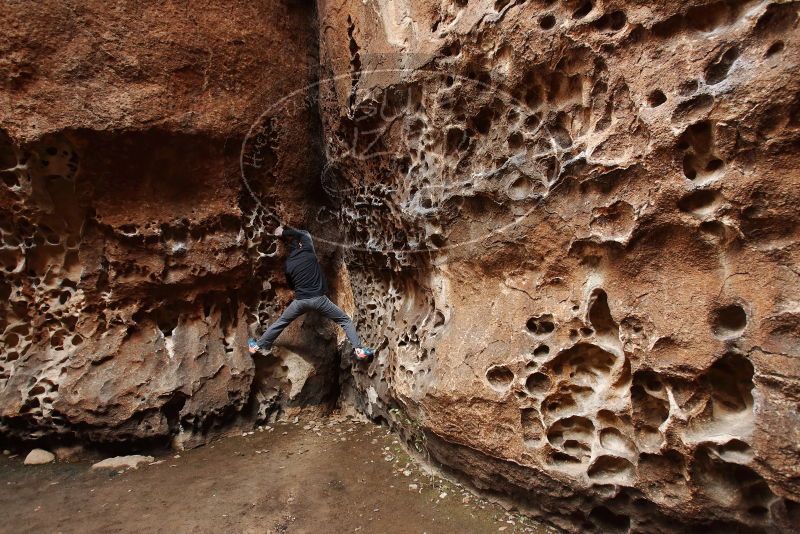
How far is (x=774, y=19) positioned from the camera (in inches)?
68.8

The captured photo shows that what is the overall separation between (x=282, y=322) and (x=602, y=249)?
241 centimetres

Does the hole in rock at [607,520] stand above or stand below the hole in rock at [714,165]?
below

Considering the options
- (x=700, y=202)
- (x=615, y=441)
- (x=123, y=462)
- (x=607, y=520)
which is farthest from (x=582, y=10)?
(x=123, y=462)

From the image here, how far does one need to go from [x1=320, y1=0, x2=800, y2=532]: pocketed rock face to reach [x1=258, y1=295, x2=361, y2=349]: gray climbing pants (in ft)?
2.28

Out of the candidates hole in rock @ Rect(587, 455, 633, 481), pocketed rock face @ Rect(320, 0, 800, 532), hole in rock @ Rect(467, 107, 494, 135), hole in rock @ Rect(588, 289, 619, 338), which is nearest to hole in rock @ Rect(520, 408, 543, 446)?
pocketed rock face @ Rect(320, 0, 800, 532)

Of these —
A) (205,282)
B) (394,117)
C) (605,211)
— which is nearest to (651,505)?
(605,211)

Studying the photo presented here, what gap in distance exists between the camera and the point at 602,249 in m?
2.26

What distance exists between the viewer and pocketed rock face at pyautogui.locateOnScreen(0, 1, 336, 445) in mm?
3250

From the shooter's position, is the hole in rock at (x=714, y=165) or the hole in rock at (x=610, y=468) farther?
the hole in rock at (x=610, y=468)

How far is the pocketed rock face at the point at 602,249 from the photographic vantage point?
5.89 feet

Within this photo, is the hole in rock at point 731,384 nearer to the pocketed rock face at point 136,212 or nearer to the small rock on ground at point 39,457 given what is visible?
the pocketed rock face at point 136,212

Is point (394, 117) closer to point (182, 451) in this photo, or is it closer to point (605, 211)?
point (605, 211)

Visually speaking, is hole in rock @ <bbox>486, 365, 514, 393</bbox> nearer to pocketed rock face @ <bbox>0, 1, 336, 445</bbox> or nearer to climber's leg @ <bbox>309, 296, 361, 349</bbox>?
climber's leg @ <bbox>309, 296, 361, 349</bbox>

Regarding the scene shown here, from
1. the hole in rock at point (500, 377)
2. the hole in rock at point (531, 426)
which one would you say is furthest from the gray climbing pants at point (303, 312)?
the hole in rock at point (531, 426)
